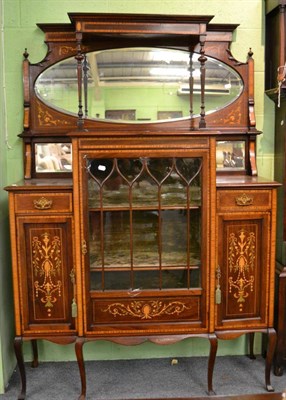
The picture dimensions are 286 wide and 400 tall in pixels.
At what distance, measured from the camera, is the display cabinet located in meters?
2.58

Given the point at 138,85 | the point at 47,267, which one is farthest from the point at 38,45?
the point at 47,267

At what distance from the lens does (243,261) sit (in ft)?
8.11

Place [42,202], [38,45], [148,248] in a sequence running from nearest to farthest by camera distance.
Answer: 1. [42,202]
2. [148,248]
3. [38,45]

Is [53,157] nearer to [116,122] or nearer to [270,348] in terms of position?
[116,122]

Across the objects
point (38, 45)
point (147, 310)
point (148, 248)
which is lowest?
point (147, 310)

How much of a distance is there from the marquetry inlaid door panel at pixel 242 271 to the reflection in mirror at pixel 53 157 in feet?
3.51

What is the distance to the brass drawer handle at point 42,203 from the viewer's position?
2.36 m

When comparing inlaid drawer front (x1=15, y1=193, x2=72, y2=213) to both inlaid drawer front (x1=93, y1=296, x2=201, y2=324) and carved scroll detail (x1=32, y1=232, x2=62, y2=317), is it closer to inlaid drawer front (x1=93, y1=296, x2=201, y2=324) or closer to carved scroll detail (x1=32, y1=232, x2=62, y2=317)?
carved scroll detail (x1=32, y1=232, x2=62, y2=317)

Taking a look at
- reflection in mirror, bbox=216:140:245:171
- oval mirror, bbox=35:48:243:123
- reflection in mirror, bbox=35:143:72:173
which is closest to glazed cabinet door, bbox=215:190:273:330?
reflection in mirror, bbox=216:140:245:171

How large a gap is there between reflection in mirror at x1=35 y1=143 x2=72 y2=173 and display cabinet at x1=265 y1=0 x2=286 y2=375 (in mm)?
1343

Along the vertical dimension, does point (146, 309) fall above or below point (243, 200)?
below

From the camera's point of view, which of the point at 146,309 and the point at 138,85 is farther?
the point at 138,85

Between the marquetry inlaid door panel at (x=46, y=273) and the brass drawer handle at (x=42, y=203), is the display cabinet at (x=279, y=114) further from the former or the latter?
the brass drawer handle at (x=42, y=203)

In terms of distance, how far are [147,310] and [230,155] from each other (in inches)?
44.7
